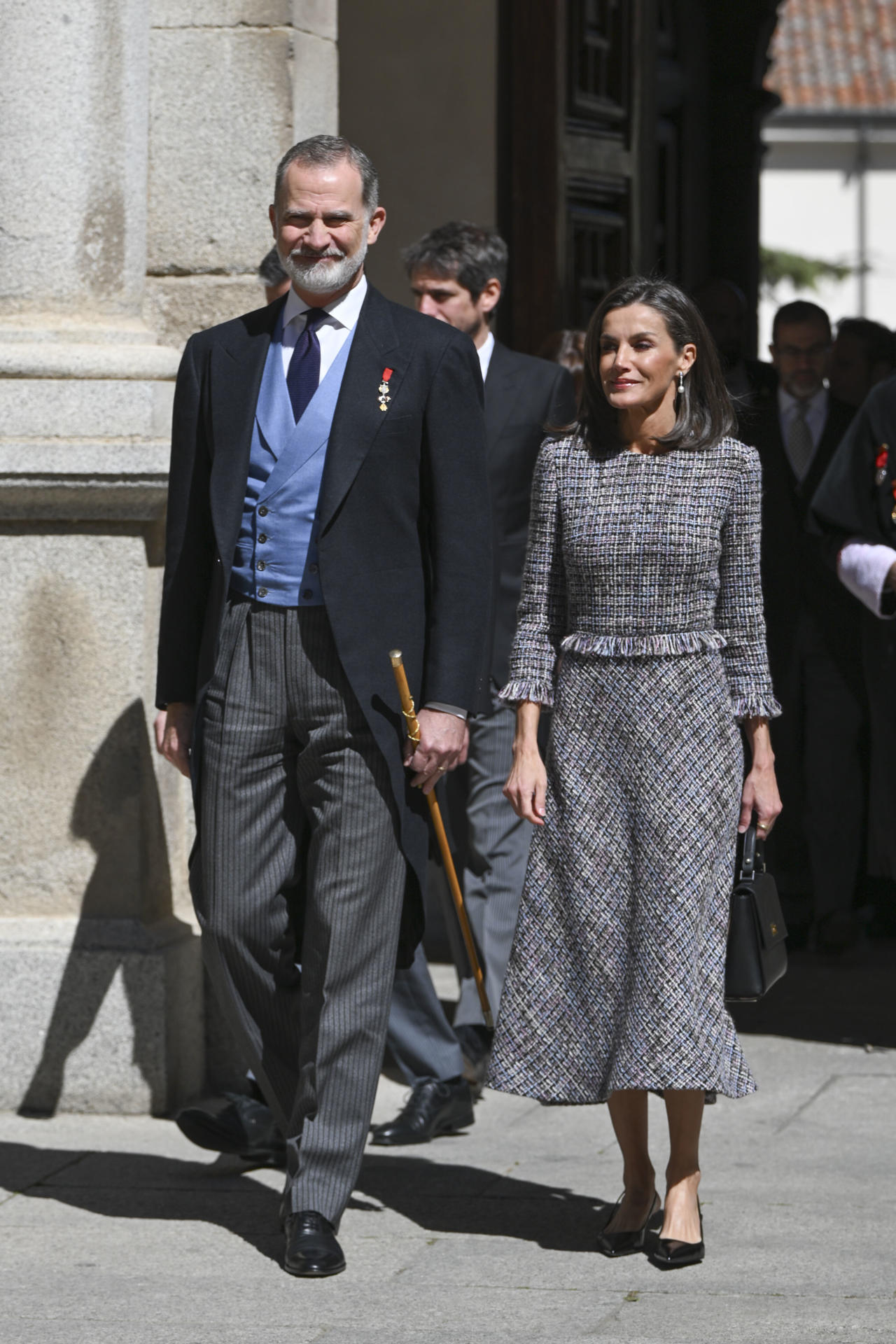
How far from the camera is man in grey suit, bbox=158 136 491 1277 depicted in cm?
431

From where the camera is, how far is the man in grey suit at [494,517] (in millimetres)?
5766

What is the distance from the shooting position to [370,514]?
14.2ft

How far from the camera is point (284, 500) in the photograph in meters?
4.33

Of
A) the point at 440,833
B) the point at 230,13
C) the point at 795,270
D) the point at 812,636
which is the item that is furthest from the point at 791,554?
the point at 795,270

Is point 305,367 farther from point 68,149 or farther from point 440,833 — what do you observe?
point 68,149

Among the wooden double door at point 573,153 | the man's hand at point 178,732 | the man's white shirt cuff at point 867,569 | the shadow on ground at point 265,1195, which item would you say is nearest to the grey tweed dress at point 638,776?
the shadow on ground at point 265,1195

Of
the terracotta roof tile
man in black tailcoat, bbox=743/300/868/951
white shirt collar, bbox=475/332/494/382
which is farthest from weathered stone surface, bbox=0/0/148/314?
the terracotta roof tile

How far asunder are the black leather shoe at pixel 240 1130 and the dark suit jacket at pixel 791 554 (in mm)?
2952

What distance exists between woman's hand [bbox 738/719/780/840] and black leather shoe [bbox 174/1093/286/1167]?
1283mm

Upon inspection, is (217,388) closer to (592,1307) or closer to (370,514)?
(370,514)

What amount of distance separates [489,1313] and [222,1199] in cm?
96

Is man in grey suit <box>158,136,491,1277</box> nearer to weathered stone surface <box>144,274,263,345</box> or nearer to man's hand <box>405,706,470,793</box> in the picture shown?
man's hand <box>405,706,470,793</box>

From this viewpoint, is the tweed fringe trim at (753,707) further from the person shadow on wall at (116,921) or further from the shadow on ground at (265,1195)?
the person shadow on wall at (116,921)

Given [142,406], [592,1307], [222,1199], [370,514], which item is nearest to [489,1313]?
[592,1307]
